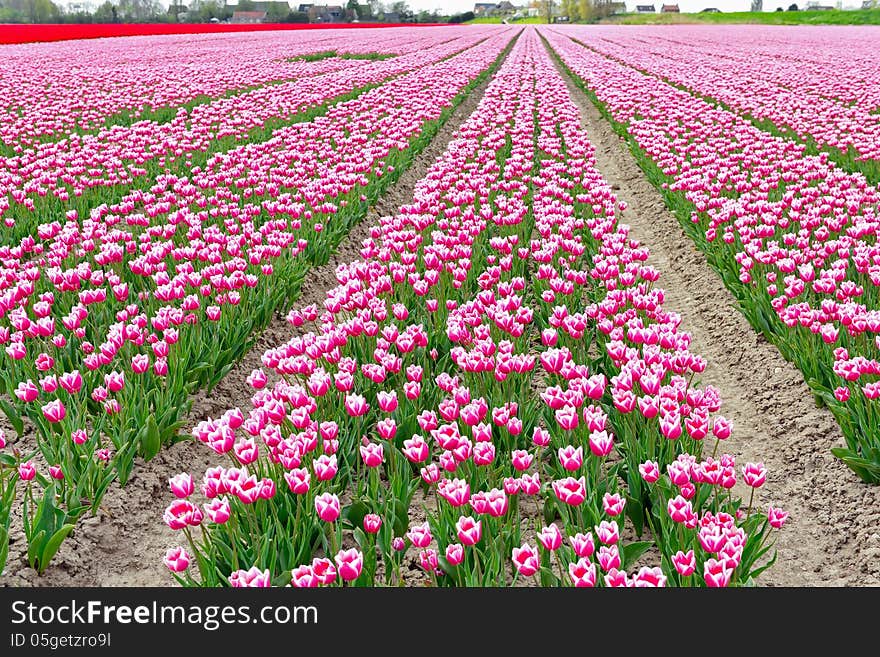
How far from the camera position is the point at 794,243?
6668mm

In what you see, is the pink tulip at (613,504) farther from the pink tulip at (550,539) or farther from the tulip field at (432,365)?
the pink tulip at (550,539)

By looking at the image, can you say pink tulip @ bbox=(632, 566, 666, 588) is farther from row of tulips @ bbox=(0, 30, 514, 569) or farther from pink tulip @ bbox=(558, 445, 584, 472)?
row of tulips @ bbox=(0, 30, 514, 569)

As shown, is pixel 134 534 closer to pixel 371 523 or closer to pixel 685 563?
pixel 371 523

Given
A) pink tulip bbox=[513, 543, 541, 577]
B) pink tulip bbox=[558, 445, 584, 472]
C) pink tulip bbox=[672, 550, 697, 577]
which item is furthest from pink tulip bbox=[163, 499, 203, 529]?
pink tulip bbox=[672, 550, 697, 577]

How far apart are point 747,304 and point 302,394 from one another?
398 cm

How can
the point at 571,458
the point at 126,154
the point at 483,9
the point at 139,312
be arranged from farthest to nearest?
the point at 483,9 < the point at 126,154 < the point at 139,312 < the point at 571,458

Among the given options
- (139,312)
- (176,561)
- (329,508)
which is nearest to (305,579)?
(329,508)

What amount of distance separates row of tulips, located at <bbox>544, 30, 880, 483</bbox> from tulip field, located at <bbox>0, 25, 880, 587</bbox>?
Result: 0.13 feet

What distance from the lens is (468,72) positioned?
25.6 meters

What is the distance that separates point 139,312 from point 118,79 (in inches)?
A: 768

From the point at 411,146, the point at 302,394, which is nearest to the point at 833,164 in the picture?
the point at 411,146

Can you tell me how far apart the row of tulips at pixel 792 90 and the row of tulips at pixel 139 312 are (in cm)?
717

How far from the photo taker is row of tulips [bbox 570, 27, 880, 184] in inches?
437

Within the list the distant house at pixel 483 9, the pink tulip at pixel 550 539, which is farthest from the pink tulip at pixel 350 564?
the distant house at pixel 483 9
